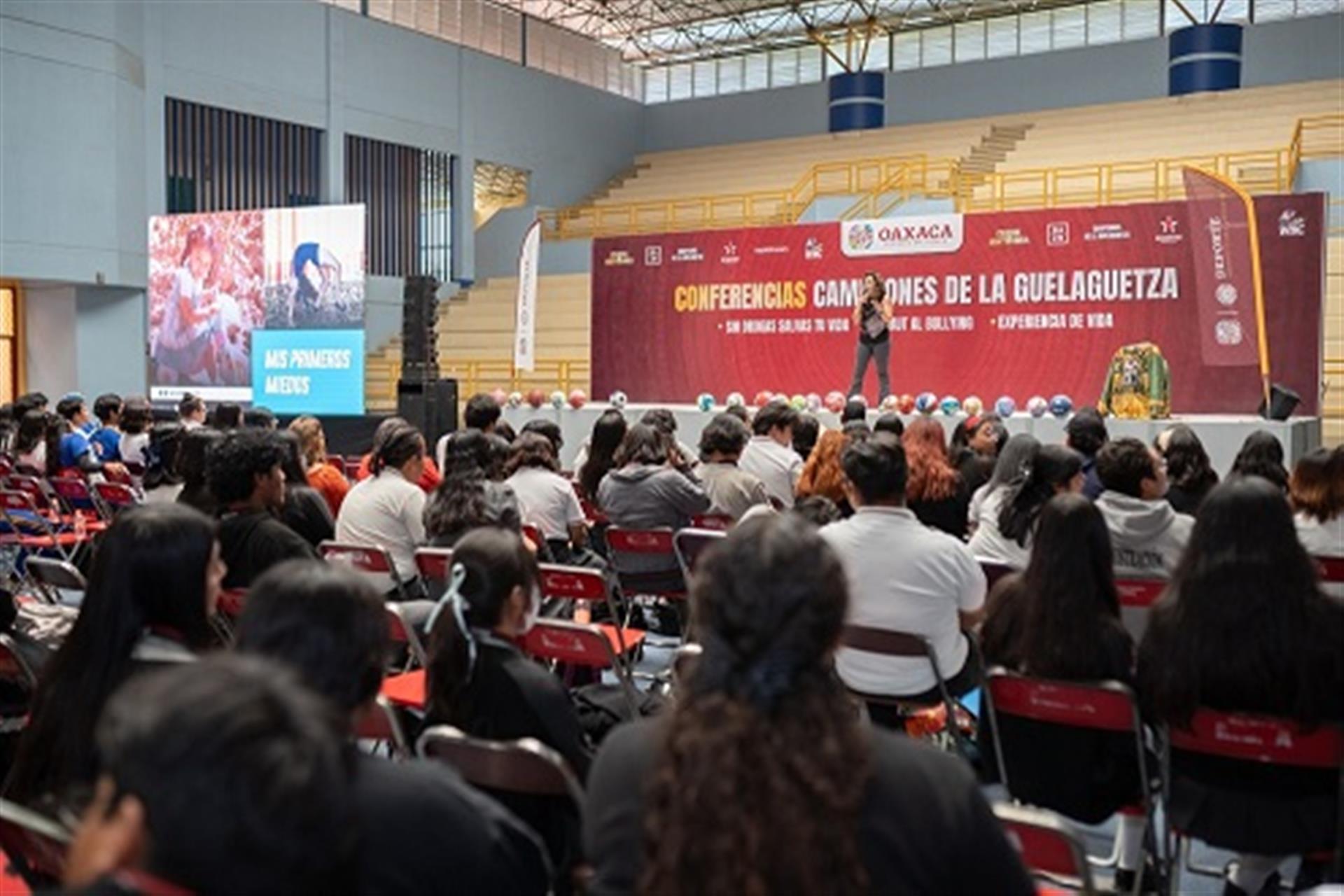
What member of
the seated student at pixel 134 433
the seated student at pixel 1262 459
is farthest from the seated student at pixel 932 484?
the seated student at pixel 134 433

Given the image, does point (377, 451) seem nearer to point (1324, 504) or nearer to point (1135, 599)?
point (1135, 599)

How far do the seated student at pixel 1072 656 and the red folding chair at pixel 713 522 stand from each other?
2551 mm

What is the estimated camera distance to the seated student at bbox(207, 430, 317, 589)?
3953 millimetres

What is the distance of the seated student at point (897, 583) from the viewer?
3615 millimetres

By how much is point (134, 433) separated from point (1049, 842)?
8322 millimetres

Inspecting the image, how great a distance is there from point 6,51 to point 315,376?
18.7ft

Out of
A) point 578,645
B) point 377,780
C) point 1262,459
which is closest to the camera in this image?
point 377,780

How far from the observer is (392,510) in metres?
5.18

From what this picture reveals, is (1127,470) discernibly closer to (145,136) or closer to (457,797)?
(457,797)

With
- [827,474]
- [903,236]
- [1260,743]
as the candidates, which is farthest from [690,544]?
[903,236]

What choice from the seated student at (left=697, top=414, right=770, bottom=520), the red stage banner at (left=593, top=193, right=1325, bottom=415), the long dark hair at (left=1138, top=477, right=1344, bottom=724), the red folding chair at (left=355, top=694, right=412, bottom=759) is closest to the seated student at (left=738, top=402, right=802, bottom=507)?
the seated student at (left=697, top=414, right=770, bottom=520)

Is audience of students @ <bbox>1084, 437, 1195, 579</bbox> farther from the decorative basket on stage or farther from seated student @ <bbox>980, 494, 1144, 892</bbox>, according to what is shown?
the decorative basket on stage

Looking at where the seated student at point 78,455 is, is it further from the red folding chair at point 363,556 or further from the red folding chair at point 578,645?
the red folding chair at point 578,645

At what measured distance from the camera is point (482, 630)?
2594 millimetres
